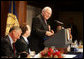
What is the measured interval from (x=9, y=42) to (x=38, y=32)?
0.12 meters

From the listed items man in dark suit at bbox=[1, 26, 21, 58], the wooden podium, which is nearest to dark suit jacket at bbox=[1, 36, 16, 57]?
man in dark suit at bbox=[1, 26, 21, 58]

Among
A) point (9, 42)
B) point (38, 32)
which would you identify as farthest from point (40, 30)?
point (9, 42)

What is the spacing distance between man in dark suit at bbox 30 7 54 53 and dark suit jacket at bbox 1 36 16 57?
0.22ft

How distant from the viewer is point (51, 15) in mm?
576

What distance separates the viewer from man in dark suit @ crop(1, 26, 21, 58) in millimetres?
589

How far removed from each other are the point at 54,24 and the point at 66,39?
0.06 metres

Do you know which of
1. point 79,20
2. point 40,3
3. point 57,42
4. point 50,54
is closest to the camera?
point 57,42

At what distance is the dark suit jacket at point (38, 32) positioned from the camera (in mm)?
549

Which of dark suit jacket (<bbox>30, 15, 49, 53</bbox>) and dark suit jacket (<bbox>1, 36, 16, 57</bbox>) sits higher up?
dark suit jacket (<bbox>30, 15, 49, 53</bbox>)

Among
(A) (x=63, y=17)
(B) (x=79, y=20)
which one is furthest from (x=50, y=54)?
(A) (x=63, y=17)

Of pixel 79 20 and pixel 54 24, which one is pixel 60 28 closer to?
pixel 54 24

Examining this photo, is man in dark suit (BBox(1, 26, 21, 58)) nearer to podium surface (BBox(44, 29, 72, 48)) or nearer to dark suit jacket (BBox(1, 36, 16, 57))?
dark suit jacket (BBox(1, 36, 16, 57))

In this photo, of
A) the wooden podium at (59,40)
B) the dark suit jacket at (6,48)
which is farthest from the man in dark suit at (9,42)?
the wooden podium at (59,40)

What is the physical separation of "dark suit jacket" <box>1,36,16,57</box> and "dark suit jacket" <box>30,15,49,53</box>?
0.22 feet
